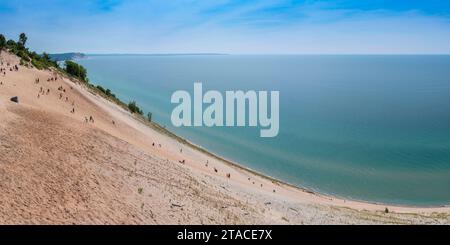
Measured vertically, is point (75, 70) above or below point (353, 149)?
above

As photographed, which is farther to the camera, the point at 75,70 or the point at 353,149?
the point at 75,70

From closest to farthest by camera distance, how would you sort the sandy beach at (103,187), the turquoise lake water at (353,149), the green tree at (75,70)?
the sandy beach at (103,187), the turquoise lake water at (353,149), the green tree at (75,70)

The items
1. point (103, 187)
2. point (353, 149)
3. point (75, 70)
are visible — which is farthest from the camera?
point (75, 70)

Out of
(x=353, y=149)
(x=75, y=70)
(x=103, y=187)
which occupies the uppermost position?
(x=75, y=70)

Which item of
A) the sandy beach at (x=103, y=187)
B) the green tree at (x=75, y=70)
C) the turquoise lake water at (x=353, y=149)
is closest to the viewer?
the sandy beach at (x=103, y=187)

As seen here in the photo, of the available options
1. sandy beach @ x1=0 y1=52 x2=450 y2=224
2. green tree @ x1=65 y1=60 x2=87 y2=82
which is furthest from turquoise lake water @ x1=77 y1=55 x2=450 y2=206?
green tree @ x1=65 y1=60 x2=87 y2=82

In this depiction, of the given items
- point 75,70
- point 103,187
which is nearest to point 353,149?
point 103,187

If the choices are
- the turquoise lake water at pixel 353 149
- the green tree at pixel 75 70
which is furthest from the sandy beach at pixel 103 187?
the green tree at pixel 75 70

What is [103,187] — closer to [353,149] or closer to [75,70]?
[353,149]

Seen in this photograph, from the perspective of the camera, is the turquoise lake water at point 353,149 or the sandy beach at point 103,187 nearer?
the sandy beach at point 103,187

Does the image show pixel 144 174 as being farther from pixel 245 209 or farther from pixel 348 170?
pixel 348 170

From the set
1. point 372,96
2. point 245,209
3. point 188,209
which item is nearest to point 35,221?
point 188,209

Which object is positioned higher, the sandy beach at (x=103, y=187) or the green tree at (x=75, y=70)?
the green tree at (x=75, y=70)

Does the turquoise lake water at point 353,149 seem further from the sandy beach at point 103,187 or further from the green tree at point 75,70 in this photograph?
the green tree at point 75,70
